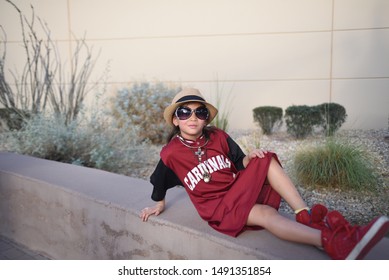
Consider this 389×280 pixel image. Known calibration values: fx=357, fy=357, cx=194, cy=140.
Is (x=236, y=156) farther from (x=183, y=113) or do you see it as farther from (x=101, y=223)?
(x=101, y=223)

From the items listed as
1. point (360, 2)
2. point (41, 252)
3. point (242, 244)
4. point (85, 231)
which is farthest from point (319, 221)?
point (360, 2)

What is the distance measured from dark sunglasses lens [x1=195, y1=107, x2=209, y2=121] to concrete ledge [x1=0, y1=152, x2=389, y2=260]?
637 millimetres

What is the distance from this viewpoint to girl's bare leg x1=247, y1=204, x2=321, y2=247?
71.1 inches

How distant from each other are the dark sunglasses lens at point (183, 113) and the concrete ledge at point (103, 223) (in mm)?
632

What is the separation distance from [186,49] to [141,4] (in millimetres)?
1454

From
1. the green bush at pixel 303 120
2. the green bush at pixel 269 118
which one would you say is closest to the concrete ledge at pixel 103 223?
the green bush at pixel 303 120

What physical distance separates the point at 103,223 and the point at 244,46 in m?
5.93

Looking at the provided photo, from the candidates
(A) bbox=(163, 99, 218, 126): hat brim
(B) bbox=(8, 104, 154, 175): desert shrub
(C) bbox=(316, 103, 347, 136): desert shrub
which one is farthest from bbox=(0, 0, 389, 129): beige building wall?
(A) bbox=(163, 99, 218, 126): hat brim

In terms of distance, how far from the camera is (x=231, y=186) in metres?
2.24

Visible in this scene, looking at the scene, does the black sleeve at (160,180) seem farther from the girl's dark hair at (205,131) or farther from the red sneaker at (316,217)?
the red sneaker at (316,217)

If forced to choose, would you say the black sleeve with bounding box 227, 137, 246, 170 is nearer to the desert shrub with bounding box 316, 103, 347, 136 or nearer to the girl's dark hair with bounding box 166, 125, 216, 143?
the girl's dark hair with bounding box 166, 125, 216, 143

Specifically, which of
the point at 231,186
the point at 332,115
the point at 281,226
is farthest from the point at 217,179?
the point at 332,115

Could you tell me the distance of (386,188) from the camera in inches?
142
